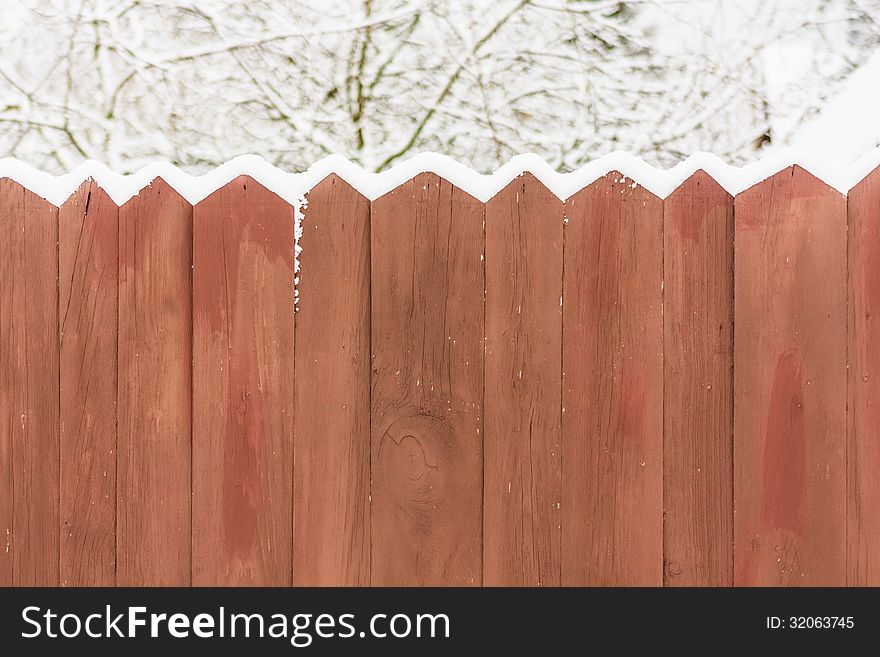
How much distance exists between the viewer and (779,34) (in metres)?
3.49

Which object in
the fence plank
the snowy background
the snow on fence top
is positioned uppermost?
the snowy background

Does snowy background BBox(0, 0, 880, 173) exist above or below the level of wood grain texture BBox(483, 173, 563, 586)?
above

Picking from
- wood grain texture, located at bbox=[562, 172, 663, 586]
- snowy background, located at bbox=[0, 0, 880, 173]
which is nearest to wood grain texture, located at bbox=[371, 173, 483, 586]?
wood grain texture, located at bbox=[562, 172, 663, 586]

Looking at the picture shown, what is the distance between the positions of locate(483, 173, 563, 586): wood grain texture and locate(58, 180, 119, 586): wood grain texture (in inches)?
33.7

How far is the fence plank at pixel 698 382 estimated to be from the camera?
1.34 m

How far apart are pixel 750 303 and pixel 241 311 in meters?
1.13

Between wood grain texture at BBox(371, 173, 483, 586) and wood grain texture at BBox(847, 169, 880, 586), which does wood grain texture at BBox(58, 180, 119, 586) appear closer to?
wood grain texture at BBox(371, 173, 483, 586)

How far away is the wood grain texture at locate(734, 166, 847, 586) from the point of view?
134 cm

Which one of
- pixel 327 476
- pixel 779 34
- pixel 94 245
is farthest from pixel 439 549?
pixel 779 34

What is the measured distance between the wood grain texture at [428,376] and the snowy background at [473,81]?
2.12m

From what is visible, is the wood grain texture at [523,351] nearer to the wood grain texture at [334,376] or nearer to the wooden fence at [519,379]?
the wooden fence at [519,379]

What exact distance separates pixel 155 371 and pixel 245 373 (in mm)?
209

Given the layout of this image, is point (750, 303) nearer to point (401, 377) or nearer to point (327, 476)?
point (401, 377)

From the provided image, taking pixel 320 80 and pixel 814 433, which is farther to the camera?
pixel 320 80
